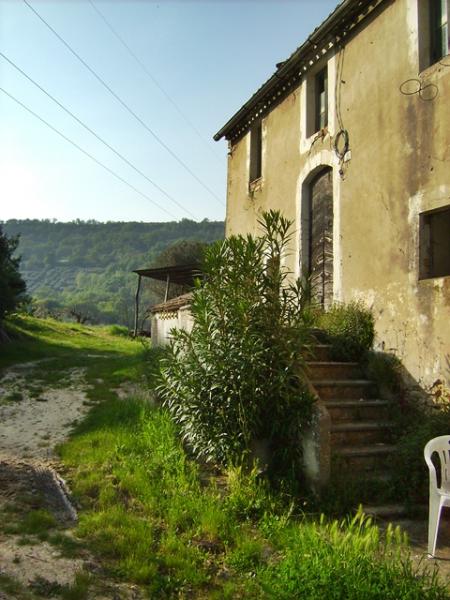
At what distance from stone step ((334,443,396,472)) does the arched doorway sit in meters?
3.34

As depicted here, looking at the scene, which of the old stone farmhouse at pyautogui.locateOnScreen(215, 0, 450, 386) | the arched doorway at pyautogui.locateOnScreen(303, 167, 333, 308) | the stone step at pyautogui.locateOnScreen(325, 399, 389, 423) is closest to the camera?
the stone step at pyautogui.locateOnScreen(325, 399, 389, 423)

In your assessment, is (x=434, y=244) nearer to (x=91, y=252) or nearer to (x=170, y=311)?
(x=170, y=311)

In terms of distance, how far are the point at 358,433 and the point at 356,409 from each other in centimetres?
38

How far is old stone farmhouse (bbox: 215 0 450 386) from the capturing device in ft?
18.6

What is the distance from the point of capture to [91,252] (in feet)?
299

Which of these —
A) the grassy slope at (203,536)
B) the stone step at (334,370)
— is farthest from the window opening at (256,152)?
the grassy slope at (203,536)

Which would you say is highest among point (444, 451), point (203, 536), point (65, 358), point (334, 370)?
point (334, 370)

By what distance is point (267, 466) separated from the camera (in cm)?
480

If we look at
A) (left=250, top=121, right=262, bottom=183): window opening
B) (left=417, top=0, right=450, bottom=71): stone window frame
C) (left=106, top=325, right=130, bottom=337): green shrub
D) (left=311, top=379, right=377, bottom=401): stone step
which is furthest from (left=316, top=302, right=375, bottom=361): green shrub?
(left=106, top=325, right=130, bottom=337): green shrub

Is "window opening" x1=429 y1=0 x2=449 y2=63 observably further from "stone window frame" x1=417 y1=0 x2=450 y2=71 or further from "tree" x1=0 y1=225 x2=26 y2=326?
"tree" x1=0 y1=225 x2=26 y2=326

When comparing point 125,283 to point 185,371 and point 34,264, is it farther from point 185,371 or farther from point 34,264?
point 185,371

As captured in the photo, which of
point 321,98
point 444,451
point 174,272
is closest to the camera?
point 444,451

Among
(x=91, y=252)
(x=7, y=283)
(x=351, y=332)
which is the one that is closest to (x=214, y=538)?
(x=351, y=332)

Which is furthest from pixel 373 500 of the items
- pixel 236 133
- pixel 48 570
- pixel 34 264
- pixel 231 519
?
pixel 34 264
